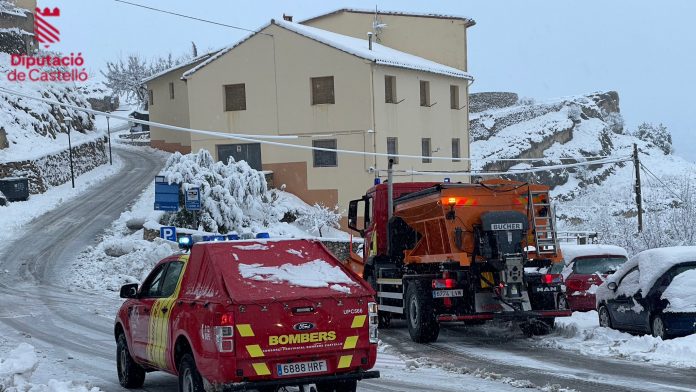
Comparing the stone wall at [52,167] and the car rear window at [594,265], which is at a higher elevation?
the stone wall at [52,167]

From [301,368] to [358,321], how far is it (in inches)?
29.0

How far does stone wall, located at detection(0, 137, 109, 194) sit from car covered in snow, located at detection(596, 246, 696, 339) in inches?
1235

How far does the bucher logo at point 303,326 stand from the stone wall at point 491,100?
84.4 meters

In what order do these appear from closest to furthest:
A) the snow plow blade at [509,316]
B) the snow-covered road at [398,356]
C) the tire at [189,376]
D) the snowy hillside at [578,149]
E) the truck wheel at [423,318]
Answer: the tire at [189,376] → the snow-covered road at [398,356] → the snow plow blade at [509,316] → the truck wheel at [423,318] → the snowy hillside at [578,149]

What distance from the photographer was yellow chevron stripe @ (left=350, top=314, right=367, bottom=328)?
28.6 ft

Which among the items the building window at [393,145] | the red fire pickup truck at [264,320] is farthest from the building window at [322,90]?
the red fire pickup truck at [264,320]

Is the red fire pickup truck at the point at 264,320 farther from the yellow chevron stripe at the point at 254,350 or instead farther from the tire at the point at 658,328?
the tire at the point at 658,328

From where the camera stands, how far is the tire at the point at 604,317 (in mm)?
15697

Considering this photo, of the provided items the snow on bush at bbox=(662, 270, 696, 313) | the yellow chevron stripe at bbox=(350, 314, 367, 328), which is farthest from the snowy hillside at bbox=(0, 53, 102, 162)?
the yellow chevron stripe at bbox=(350, 314, 367, 328)

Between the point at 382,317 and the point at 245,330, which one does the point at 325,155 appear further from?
the point at 245,330

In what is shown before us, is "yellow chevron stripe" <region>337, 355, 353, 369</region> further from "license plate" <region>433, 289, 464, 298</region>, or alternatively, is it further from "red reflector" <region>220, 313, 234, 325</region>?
"license plate" <region>433, 289, 464, 298</region>

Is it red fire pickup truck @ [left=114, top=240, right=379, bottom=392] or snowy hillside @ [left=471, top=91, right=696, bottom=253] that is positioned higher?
snowy hillside @ [left=471, top=91, right=696, bottom=253]

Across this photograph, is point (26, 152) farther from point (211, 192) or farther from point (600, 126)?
point (600, 126)

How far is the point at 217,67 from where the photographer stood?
1768 inches
